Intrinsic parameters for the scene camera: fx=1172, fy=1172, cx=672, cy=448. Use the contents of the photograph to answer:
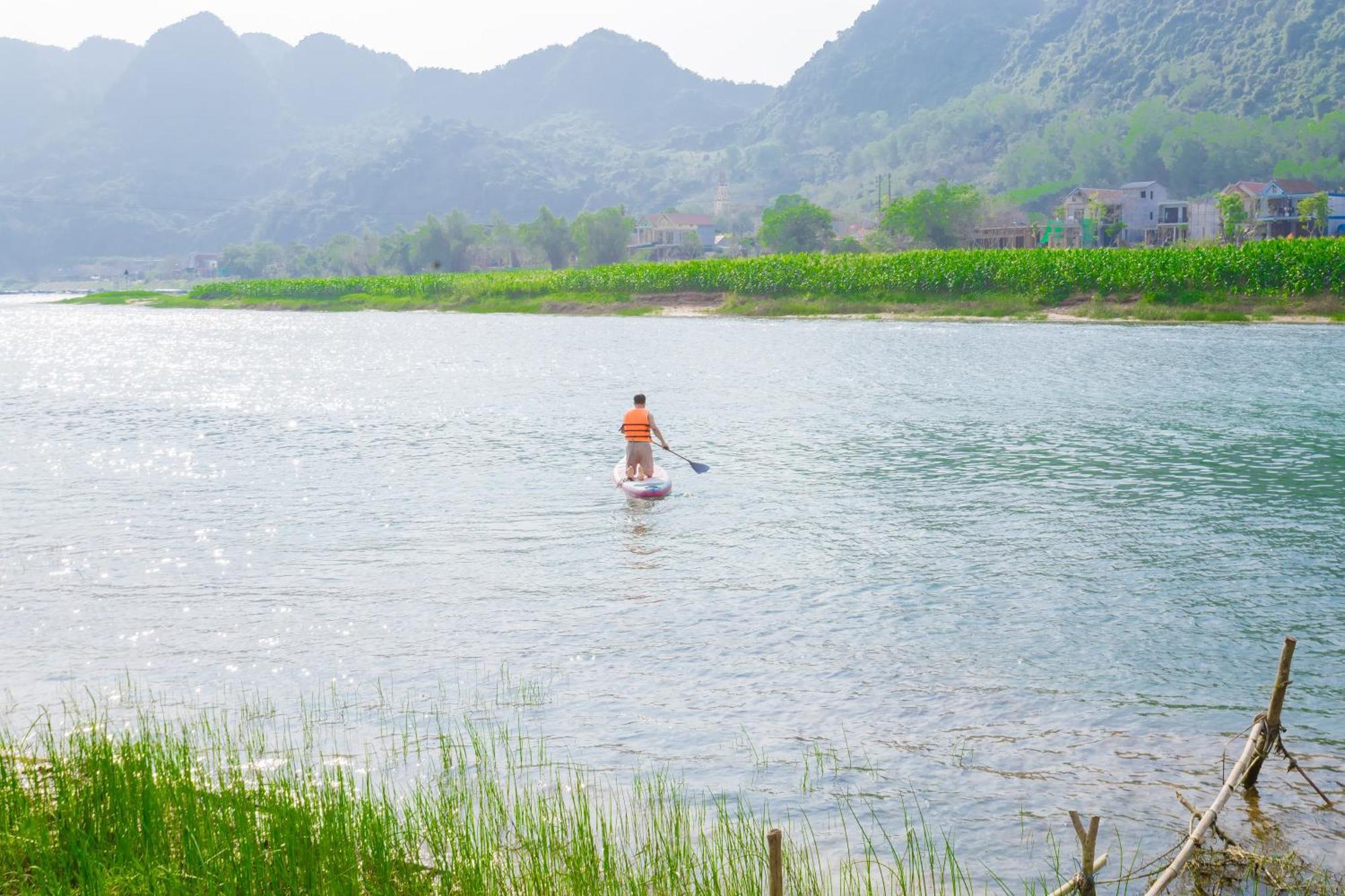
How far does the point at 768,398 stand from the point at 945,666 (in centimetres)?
2587

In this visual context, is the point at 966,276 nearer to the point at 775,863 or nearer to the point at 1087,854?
the point at 1087,854

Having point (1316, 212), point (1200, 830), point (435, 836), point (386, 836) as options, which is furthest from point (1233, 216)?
point (386, 836)

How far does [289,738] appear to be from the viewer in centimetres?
1021

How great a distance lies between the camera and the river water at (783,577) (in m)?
10.1

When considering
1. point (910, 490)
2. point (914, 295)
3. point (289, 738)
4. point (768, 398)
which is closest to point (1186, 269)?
point (914, 295)

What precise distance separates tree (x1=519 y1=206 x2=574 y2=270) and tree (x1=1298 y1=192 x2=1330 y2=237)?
89091 millimetres

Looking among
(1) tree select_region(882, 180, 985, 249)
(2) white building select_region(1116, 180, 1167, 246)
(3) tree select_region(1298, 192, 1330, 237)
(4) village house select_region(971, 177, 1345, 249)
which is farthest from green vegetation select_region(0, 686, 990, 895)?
(2) white building select_region(1116, 180, 1167, 246)

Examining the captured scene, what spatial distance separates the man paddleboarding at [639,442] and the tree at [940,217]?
11426cm

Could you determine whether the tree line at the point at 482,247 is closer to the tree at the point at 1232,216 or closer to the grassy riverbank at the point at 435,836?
the tree at the point at 1232,216

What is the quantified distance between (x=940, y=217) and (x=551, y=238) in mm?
55687

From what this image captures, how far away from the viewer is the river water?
33.3 ft

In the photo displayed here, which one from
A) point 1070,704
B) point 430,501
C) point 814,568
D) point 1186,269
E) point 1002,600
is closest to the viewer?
point 1070,704

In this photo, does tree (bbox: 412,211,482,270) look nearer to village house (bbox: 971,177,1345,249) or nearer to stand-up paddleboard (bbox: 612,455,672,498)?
village house (bbox: 971,177,1345,249)

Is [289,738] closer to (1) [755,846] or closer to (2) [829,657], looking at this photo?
(1) [755,846]
